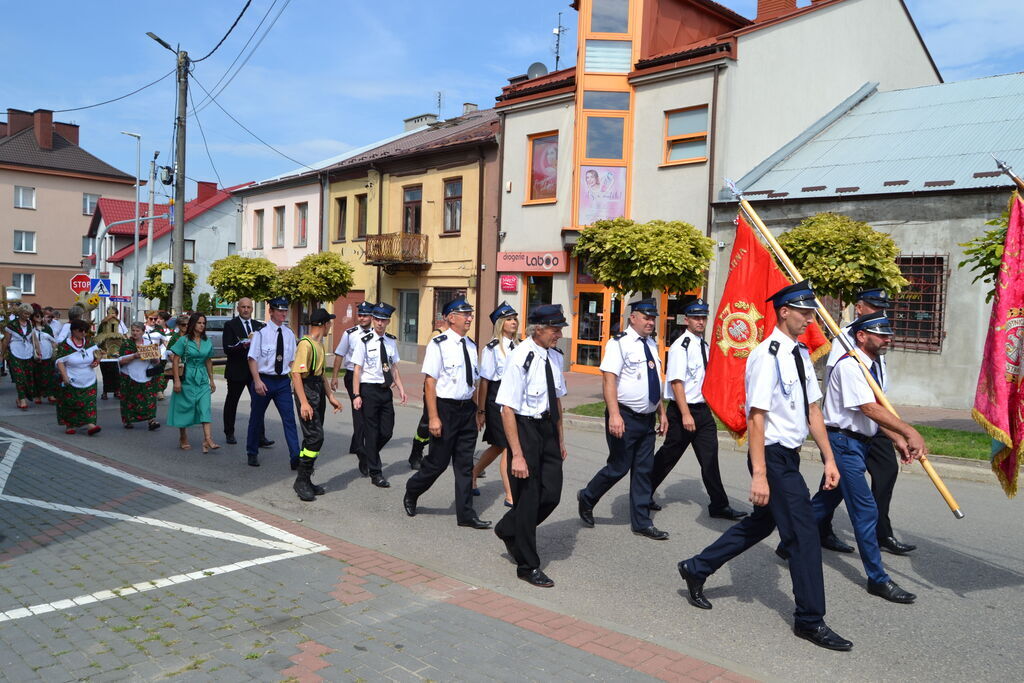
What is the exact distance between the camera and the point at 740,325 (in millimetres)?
6117

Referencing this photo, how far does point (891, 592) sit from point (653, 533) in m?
1.85

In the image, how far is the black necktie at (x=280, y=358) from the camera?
9164mm

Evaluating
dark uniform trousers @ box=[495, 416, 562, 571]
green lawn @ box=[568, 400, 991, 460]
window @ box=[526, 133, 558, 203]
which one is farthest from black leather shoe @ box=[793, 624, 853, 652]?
window @ box=[526, 133, 558, 203]

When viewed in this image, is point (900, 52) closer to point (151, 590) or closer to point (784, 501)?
point (784, 501)

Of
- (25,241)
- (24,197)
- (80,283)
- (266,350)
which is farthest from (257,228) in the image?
(24,197)

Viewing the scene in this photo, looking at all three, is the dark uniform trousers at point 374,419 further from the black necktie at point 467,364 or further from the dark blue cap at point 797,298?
the dark blue cap at point 797,298

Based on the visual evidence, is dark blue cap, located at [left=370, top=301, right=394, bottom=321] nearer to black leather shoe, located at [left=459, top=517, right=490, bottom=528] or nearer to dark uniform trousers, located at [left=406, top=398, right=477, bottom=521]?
dark uniform trousers, located at [left=406, top=398, right=477, bottom=521]

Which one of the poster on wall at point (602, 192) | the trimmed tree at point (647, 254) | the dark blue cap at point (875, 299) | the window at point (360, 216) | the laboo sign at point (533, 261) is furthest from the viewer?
the window at point (360, 216)

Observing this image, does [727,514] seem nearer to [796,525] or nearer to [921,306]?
[796,525]

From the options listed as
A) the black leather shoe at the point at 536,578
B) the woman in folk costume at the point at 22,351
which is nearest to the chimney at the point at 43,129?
the woman in folk costume at the point at 22,351

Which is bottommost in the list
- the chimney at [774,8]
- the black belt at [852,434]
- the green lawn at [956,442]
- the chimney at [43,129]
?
the green lawn at [956,442]

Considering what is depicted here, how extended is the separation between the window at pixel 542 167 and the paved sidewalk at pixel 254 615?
16830mm

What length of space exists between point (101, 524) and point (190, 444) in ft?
13.8

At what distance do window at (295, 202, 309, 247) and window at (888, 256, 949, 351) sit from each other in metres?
24.2
